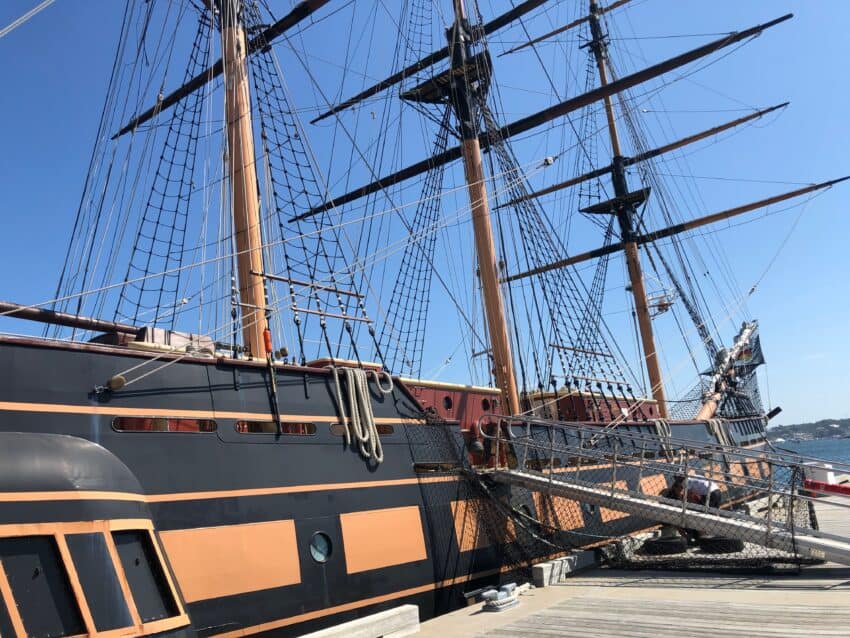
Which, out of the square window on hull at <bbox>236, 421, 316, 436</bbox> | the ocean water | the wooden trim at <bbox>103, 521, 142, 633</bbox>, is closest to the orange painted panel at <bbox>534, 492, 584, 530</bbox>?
the square window on hull at <bbox>236, 421, 316, 436</bbox>

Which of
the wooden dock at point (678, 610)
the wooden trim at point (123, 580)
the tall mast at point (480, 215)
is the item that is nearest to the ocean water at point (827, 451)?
the tall mast at point (480, 215)

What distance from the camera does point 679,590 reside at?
7.17 m

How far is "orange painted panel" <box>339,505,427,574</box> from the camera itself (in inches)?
276

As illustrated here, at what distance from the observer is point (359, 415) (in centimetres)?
771

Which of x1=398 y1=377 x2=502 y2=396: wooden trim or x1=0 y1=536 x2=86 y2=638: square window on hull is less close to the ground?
x1=398 y1=377 x2=502 y2=396: wooden trim

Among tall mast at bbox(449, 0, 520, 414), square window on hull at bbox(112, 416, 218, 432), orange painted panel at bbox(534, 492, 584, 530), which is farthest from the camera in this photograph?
tall mast at bbox(449, 0, 520, 414)

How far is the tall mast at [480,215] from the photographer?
1277cm

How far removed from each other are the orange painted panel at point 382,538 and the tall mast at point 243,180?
2830 millimetres

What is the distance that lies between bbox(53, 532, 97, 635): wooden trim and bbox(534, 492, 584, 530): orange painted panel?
7.14 m

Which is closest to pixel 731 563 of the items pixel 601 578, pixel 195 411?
pixel 601 578

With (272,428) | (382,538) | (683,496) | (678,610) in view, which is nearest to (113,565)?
(272,428)

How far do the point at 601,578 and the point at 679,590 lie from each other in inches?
57.8

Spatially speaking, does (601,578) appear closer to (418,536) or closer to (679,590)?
(679,590)

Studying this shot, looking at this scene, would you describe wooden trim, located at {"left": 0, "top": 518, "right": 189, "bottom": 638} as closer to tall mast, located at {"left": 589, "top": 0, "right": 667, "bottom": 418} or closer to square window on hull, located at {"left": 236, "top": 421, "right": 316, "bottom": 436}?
square window on hull, located at {"left": 236, "top": 421, "right": 316, "bottom": 436}
